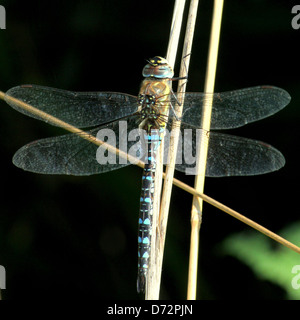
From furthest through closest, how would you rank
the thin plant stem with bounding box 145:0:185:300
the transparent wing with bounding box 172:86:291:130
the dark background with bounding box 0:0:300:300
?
the dark background with bounding box 0:0:300:300 < the transparent wing with bounding box 172:86:291:130 < the thin plant stem with bounding box 145:0:185:300

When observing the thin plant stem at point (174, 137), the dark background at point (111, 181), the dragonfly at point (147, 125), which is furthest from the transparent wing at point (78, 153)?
the dark background at point (111, 181)

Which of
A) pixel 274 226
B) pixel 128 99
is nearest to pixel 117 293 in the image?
pixel 274 226

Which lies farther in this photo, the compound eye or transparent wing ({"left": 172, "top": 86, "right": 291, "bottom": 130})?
the compound eye

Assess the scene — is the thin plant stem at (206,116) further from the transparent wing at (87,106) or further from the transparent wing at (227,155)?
the transparent wing at (87,106)

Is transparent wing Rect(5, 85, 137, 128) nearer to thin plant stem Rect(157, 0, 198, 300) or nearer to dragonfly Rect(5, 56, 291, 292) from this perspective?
dragonfly Rect(5, 56, 291, 292)

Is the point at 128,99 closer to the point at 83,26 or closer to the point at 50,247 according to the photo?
the point at 83,26

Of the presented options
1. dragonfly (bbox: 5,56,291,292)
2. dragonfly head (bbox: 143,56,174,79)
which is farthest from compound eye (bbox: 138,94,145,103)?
dragonfly head (bbox: 143,56,174,79)

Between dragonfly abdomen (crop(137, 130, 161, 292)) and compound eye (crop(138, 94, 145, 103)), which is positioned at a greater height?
compound eye (crop(138, 94, 145, 103))
